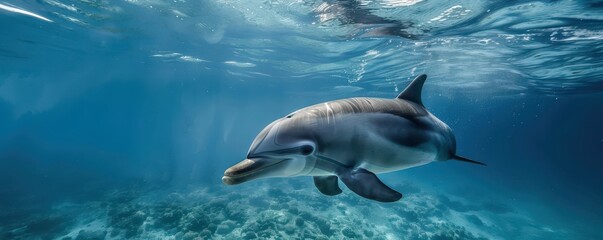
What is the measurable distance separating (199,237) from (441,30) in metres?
11.9

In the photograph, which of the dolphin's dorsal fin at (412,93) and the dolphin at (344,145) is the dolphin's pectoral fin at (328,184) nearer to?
the dolphin at (344,145)

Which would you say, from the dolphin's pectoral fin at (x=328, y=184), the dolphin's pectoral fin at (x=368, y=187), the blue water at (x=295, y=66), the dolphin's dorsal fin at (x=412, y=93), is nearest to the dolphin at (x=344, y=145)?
the dolphin's pectoral fin at (x=368, y=187)

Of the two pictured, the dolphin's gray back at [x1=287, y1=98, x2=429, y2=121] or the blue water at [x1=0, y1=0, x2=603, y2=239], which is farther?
the blue water at [x1=0, y1=0, x2=603, y2=239]

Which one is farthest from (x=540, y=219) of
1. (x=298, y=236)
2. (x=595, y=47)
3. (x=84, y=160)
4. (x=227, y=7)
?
(x=84, y=160)

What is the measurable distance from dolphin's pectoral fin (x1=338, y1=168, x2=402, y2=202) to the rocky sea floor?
28.6ft

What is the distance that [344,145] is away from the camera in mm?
1866

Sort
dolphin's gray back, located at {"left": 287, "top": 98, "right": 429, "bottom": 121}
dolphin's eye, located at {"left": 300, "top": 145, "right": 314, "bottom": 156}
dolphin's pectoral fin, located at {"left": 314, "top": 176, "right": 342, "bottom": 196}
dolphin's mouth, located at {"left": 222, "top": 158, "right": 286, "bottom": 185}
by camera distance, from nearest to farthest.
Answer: dolphin's mouth, located at {"left": 222, "top": 158, "right": 286, "bottom": 185} → dolphin's eye, located at {"left": 300, "top": 145, "right": 314, "bottom": 156} → dolphin's gray back, located at {"left": 287, "top": 98, "right": 429, "bottom": 121} → dolphin's pectoral fin, located at {"left": 314, "top": 176, "right": 342, "bottom": 196}

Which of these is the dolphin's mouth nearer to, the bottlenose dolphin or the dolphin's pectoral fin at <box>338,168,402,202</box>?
the dolphin's pectoral fin at <box>338,168,402,202</box>

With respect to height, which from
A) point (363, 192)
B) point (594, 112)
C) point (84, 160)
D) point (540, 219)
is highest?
point (363, 192)

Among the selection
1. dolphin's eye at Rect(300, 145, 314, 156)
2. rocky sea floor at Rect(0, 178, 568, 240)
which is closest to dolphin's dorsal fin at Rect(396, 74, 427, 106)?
dolphin's eye at Rect(300, 145, 314, 156)

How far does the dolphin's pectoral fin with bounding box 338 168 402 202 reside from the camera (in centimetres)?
169

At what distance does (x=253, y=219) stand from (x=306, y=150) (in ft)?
35.4

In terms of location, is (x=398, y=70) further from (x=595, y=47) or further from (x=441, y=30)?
(x=595, y=47)

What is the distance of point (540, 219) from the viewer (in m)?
20.9
